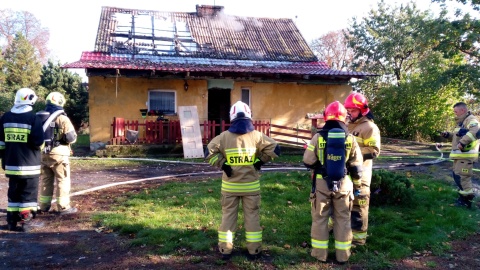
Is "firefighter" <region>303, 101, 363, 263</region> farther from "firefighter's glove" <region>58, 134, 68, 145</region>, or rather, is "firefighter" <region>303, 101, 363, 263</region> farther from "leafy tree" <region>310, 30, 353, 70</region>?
"leafy tree" <region>310, 30, 353, 70</region>

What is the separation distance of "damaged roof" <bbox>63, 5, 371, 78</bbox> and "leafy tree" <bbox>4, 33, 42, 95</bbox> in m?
13.0

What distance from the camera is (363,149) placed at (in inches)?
186

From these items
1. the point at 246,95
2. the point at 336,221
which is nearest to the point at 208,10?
the point at 246,95

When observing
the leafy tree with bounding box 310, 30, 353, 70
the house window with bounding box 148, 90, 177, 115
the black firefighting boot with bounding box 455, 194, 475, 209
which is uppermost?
the leafy tree with bounding box 310, 30, 353, 70

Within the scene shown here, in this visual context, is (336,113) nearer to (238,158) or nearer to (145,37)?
(238,158)

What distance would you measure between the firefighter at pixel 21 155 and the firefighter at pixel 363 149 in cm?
439

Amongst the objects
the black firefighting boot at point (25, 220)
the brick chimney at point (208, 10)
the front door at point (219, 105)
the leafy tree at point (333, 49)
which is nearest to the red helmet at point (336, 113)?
the black firefighting boot at point (25, 220)

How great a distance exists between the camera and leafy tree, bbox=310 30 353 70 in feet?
125

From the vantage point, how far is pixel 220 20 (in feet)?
62.4

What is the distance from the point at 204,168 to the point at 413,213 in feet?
19.4

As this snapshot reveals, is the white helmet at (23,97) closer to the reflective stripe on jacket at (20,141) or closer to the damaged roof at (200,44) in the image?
the reflective stripe on jacket at (20,141)

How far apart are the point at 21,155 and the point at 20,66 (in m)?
26.3

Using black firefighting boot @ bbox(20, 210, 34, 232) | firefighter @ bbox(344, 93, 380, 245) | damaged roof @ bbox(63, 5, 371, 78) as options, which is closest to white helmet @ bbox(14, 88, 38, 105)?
black firefighting boot @ bbox(20, 210, 34, 232)

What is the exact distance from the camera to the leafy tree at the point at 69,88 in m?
23.6
